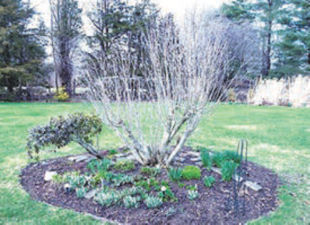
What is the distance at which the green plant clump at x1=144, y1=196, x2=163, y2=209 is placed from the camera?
189 centimetres

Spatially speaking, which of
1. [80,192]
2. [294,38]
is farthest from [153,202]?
[294,38]

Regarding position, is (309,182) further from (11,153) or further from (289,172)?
(11,153)

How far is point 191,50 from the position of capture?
8.31 ft

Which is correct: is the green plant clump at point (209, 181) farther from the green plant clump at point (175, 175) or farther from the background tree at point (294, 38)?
the background tree at point (294, 38)

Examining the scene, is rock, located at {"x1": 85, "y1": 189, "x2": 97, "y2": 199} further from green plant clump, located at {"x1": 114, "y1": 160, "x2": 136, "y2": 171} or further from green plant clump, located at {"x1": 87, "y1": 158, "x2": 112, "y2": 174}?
green plant clump, located at {"x1": 114, "y1": 160, "x2": 136, "y2": 171}

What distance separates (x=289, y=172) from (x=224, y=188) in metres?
1.24

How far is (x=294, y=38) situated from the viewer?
1345 cm

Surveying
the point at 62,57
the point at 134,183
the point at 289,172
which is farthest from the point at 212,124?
the point at 62,57

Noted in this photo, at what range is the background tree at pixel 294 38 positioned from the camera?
13.4m

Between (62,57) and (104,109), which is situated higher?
(62,57)

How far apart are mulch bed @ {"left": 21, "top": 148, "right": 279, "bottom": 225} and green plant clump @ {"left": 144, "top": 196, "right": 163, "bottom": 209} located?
4cm

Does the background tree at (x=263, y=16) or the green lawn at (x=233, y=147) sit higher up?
the background tree at (x=263, y=16)

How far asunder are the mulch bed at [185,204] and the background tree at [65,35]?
11684 millimetres

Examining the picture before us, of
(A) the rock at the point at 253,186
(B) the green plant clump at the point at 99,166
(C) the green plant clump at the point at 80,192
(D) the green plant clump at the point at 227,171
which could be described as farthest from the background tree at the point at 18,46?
(A) the rock at the point at 253,186
